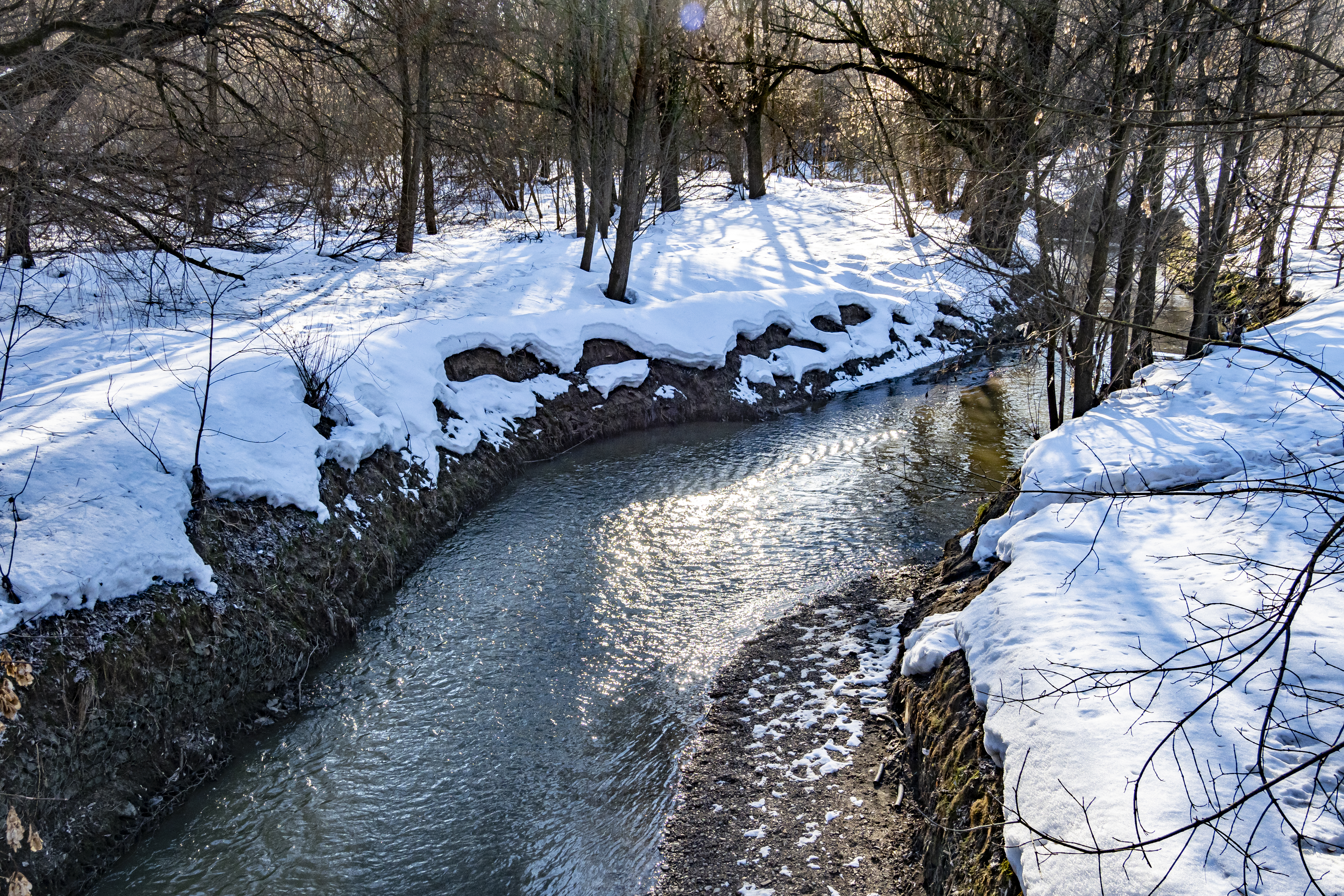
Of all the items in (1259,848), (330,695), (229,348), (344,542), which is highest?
(229,348)

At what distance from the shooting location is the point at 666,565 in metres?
8.21

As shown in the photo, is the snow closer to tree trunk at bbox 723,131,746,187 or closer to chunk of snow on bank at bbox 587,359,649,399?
chunk of snow on bank at bbox 587,359,649,399

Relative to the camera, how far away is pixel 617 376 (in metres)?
13.1

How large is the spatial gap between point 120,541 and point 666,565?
183 inches

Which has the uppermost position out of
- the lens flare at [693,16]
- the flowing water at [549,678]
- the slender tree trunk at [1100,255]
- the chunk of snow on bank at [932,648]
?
the lens flare at [693,16]

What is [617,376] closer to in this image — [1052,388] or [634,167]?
[634,167]

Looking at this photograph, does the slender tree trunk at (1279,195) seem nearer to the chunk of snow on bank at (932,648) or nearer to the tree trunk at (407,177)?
the chunk of snow on bank at (932,648)

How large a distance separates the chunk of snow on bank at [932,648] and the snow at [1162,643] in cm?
3

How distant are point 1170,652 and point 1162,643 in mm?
114

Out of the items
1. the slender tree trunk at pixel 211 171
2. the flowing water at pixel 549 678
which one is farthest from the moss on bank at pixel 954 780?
the slender tree trunk at pixel 211 171

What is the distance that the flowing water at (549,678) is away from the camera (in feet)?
A: 15.4

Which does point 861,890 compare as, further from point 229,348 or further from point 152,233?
point 229,348

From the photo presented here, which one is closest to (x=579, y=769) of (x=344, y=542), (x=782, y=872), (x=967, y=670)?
(x=782, y=872)

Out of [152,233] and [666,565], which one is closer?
[152,233]
